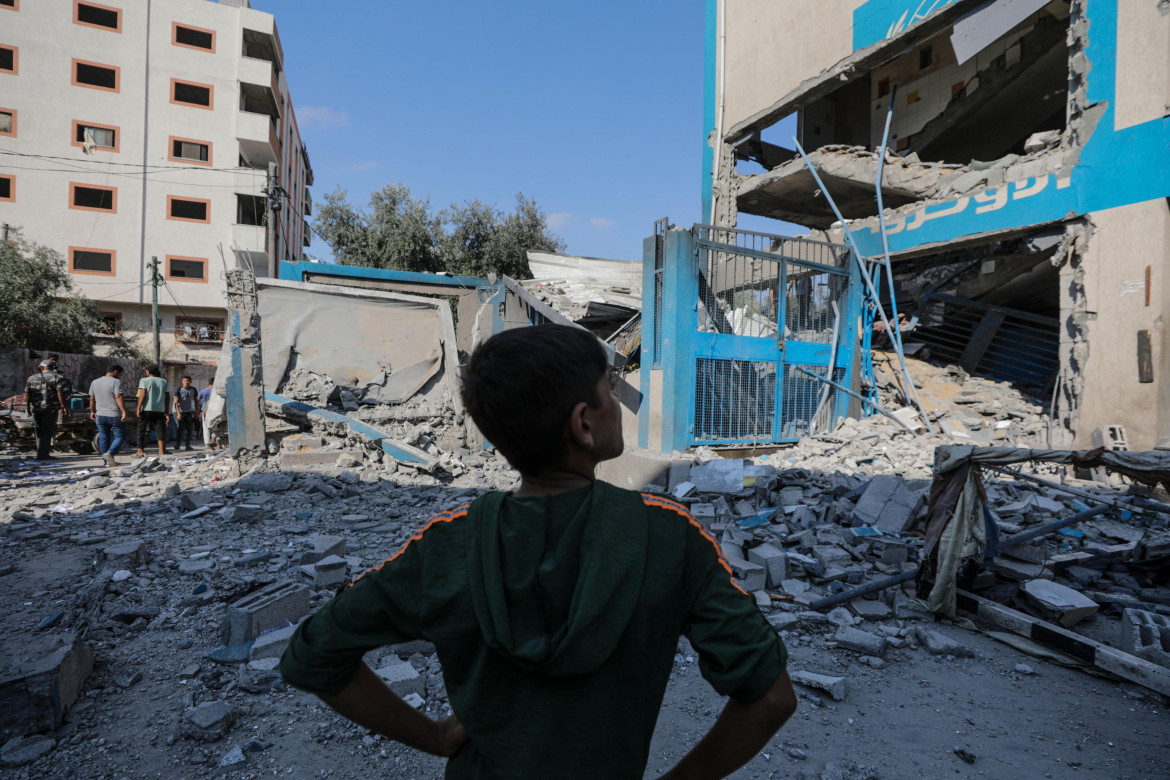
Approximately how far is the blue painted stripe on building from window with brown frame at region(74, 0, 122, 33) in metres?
21.4

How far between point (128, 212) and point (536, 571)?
1121 inches

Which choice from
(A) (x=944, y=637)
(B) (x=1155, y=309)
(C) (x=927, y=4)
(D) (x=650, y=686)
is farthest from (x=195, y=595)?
(C) (x=927, y=4)

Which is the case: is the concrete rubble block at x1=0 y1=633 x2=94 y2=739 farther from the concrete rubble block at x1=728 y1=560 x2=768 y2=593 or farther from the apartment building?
the apartment building

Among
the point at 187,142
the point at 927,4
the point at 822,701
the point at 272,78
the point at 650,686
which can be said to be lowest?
the point at 822,701

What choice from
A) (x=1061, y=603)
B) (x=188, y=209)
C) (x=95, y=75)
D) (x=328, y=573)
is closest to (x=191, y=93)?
(x=95, y=75)

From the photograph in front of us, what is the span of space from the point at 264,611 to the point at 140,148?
26.8 m

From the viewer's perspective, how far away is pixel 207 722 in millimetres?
2355

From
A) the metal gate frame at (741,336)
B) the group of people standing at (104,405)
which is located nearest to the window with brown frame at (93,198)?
the group of people standing at (104,405)

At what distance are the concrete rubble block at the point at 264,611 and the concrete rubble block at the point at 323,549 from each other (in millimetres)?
609

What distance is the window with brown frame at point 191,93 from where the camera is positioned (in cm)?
2319

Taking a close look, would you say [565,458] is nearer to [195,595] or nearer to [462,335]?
[195,595]

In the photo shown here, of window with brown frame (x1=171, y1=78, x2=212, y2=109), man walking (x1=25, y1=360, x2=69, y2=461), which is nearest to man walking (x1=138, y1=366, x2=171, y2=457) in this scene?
man walking (x1=25, y1=360, x2=69, y2=461)

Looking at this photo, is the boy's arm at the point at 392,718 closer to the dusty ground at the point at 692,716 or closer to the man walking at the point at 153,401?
the dusty ground at the point at 692,716

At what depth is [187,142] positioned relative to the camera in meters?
23.3
